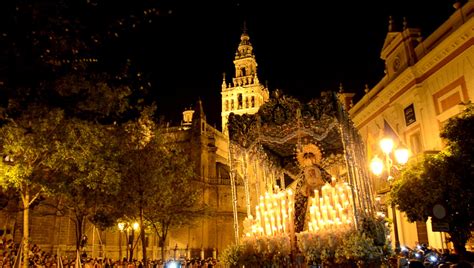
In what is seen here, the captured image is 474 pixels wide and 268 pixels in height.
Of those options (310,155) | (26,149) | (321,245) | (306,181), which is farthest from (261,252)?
(26,149)

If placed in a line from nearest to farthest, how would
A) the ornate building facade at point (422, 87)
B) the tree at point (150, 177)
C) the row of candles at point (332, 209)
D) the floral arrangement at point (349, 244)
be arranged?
1. the floral arrangement at point (349, 244)
2. the row of candles at point (332, 209)
3. the ornate building facade at point (422, 87)
4. the tree at point (150, 177)

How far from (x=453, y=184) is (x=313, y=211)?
4.48m

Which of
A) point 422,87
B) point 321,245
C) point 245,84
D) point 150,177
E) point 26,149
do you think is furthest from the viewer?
point 245,84

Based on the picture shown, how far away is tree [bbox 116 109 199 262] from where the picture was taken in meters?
20.8

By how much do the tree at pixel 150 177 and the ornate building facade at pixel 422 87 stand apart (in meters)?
12.4

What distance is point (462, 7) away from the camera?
669 inches

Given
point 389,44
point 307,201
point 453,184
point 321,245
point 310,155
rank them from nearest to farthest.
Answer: point 321,245
point 453,184
point 307,201
point 310,155
point 389,44

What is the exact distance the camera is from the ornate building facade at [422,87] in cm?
1675

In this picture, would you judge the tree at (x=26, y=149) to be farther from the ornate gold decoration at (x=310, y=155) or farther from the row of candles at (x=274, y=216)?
the ornate gold decoration at (x=310, y=155)

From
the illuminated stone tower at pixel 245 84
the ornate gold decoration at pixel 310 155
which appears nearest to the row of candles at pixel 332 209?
the ornate gold decoration at pixel 310 155

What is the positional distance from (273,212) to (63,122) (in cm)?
848

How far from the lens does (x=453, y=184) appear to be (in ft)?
37.6

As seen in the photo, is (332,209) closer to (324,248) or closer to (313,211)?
(313,211)

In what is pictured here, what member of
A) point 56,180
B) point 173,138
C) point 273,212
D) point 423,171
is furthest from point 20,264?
point 173,138
